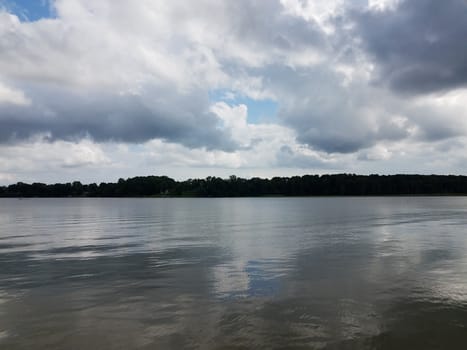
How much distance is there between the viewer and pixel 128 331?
10.7 metres

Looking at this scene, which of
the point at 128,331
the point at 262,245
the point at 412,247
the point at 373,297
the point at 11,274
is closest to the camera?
the point at 128,331

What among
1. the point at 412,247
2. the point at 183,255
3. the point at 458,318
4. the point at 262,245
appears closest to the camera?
the point at 458,318

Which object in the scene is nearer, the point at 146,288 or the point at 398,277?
the point at 146,288

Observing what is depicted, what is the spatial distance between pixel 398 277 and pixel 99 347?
43.0 ft

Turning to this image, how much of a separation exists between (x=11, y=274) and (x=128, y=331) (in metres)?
11.1

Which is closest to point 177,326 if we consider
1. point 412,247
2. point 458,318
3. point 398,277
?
point 458,318

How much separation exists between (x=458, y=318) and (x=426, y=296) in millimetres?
2621

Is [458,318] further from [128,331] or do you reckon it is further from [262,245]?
[262,245]

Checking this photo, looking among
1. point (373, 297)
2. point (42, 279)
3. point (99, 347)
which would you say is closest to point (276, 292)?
point (373, 297)

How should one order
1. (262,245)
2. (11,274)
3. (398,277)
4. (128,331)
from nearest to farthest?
→ (128,331), (398,277), (11,274), (262,245)

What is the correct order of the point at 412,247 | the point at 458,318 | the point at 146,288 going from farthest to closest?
the point at 412,247 < the point at 146,288 < the point at 458,318

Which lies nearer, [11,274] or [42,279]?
[42,279]

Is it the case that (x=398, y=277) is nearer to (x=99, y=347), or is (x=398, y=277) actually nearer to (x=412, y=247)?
(x=412, y=247)

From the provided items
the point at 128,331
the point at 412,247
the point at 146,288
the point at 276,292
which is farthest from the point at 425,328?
the point at 412,247
